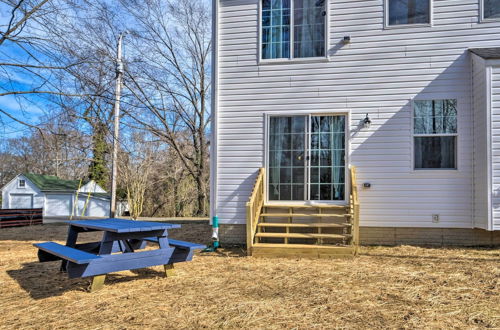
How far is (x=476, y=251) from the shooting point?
5922 mm

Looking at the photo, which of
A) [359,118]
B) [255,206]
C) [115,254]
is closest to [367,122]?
[359,118]

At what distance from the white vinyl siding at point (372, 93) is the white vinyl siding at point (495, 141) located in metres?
0.46

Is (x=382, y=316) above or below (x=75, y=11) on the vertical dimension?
below

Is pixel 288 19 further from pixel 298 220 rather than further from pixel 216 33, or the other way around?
pixel 298 220

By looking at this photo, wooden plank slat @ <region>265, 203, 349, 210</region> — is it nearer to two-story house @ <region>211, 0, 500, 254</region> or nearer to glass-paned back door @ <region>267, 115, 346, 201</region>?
two-story house @ <region>211, 0, 500, 254</region>

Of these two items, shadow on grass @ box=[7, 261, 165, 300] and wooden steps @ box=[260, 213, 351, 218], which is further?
wooden steps @ box=[260, 213, 351, 218]

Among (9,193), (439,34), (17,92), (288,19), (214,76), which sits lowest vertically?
(9,193)

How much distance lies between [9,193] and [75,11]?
2272cm

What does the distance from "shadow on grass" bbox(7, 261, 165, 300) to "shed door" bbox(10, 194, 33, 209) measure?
2151 cm

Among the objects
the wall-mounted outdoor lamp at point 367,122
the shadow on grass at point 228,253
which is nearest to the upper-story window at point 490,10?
the wall-mounted outdoor lamp at point 367,122

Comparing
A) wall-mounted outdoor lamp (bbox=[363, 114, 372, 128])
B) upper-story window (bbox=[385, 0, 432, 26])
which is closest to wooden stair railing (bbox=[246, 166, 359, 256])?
wall-mounted outdoor lamp (bbox=[363, 114, 372, 128])

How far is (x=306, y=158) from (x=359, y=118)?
1.24 meters

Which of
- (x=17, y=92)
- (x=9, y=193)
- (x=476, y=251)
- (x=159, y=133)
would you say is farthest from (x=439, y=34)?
(x=9, y=193)

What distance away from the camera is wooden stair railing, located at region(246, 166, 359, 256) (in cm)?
567
